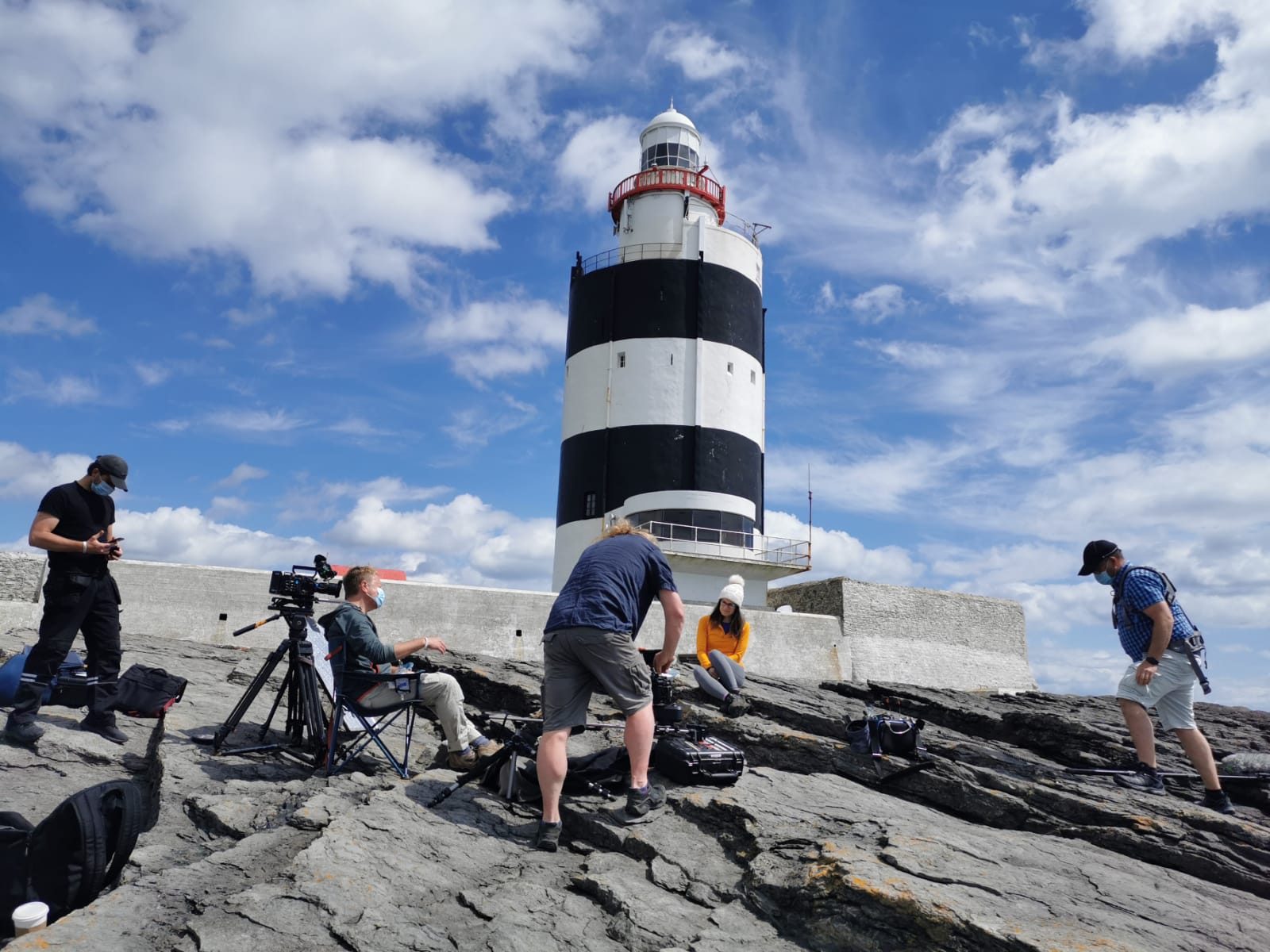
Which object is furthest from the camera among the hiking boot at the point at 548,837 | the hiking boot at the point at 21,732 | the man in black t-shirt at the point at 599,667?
the hiking boot at the point at 21,732

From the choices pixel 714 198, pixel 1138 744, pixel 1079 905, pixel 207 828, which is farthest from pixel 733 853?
pixel 714 198

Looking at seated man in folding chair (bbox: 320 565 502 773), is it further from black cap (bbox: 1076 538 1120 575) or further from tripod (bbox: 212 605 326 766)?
black cap (bbox: 1076 538 1120 575)

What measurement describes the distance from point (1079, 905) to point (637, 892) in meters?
1.82

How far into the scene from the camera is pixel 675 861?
4.09 meters

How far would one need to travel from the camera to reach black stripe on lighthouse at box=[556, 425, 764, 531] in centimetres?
1969

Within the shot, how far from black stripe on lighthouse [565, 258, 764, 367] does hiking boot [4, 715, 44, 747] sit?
16477 mm

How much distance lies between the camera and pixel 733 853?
4.20 metres

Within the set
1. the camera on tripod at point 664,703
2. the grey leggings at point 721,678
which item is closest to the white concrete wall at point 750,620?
the grey leggings at point 721,678

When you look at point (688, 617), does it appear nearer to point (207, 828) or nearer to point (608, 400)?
point (608, 400)

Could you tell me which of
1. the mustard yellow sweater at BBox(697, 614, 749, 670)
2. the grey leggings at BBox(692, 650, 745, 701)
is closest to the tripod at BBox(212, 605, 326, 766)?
the grey leggings at BBox(692, 650, 745, 701)

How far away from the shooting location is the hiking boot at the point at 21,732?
5.21 meters

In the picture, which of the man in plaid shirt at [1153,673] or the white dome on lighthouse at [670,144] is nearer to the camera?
the man in plaid shirt at [1153,673]

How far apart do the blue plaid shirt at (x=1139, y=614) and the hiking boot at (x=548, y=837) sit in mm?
4358

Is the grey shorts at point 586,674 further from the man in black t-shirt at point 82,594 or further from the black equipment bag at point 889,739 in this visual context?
the man in black t-shirt at point 82,594
